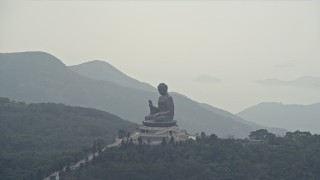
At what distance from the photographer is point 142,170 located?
44812 mm

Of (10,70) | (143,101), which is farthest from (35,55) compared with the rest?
(143,101)

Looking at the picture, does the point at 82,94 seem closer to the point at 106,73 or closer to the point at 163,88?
the point at 106,73

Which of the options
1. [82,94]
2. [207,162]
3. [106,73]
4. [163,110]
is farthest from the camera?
[106,73]

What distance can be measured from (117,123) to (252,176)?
3255 cm

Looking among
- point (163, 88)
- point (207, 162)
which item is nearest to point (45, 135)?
point (163, 88)

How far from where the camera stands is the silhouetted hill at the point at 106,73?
175 m

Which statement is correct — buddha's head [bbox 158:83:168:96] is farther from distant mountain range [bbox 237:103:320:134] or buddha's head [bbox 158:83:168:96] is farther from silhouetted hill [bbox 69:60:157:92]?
distant mountain range [bbox 237:103:320:134]

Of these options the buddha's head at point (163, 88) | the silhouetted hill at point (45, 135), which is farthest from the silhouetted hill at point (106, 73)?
the buddha's head at point (163, 88)

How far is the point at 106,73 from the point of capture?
182m

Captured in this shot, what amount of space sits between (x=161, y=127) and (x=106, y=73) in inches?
4978

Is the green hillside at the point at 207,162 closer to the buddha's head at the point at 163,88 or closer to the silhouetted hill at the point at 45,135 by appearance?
the silhouetted hill at the point at 45,135

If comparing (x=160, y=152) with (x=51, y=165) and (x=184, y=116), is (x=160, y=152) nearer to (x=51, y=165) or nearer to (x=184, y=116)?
(x=51, y=165)

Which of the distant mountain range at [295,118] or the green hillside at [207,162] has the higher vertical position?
the distant mountain range at [295,118]

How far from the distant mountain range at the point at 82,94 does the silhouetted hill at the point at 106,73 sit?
3311 centimetres
